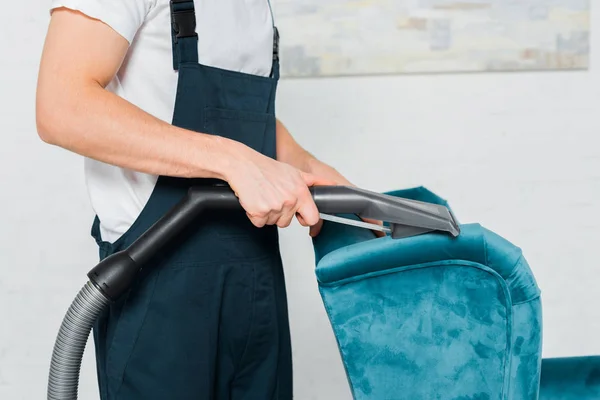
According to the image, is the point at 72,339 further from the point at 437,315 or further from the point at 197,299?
the point at 437,315

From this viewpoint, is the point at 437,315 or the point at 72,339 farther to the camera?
the point at 72,339

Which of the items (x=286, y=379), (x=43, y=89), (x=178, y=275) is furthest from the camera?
(x=286, y=379)

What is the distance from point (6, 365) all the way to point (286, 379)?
1.44 metres

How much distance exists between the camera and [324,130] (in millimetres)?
2162

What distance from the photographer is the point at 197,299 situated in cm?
102

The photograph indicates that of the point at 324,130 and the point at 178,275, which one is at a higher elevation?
the point at 324,130

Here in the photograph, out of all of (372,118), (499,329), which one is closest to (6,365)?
(372,118)

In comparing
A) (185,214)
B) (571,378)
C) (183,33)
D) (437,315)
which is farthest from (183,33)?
(571,378)

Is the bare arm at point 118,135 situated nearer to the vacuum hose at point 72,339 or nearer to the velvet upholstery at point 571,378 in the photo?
the vacuum hose at point 72,339

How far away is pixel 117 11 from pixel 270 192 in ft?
0.99

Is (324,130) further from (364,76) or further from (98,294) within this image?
(98,294)

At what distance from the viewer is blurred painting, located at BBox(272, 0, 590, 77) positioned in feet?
6.93

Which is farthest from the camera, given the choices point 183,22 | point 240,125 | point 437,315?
point 240,125

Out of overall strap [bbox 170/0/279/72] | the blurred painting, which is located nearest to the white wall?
the blurred painting
